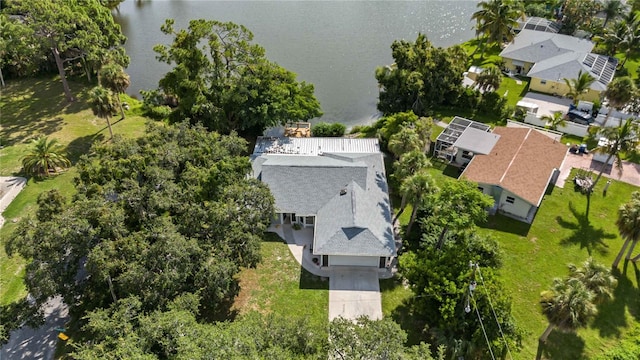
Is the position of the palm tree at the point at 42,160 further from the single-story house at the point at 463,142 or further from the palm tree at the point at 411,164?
the single-story house at the point at 463,142

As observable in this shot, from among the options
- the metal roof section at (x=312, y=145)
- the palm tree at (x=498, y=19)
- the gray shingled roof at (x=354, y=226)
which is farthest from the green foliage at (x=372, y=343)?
the palm tree at (x=498, y=19)

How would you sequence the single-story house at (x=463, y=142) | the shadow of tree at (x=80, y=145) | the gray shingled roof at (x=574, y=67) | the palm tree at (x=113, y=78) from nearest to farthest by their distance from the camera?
the palm tree at (x=113, y=78), the single-story house at (x=463, y=142), the shadow of tree at (x=80, y=145), the gray shingled roof at (x=574, y=67)

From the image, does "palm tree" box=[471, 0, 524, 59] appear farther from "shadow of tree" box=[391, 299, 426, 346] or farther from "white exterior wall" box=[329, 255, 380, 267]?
"shadow of tree" box=[391, 299, 426, 346]

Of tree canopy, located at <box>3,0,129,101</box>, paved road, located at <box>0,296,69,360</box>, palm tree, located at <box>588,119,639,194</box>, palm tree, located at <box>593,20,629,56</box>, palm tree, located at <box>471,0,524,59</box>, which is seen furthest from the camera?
palm tree, located at <box>471,0,524,59</box>

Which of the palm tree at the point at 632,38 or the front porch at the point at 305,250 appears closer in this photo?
the front porch at the point at 305,250

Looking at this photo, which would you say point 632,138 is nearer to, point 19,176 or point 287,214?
point 287,214

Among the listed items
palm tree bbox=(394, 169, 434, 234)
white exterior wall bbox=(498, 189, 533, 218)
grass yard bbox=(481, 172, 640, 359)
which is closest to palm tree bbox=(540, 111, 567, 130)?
grass yard bbox=(481, 172, 640, 359)
